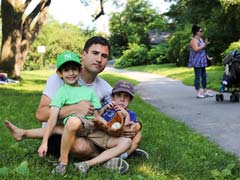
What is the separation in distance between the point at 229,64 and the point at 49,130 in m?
6.74

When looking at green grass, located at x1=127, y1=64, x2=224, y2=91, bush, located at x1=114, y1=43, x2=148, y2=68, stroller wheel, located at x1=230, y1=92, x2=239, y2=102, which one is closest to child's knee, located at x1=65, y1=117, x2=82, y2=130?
stroller wheel, located at x1=230, y1=92, x2=239, y2=102

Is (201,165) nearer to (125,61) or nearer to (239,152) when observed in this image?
(239,152)

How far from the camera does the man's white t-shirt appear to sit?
14.4 ft

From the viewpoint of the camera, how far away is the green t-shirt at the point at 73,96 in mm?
4180

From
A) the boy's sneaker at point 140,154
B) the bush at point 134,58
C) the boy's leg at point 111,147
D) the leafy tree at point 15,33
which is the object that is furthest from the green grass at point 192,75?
the bush at point 134,58

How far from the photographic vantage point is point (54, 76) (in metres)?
4.46

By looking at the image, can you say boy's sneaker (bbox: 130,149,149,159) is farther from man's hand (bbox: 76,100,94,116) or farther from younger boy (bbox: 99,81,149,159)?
man's hand (bbox: 76,100,94,116)

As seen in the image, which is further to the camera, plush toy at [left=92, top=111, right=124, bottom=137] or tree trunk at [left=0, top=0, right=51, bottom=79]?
tree trunk at [left=0, top=0, right=51, bottom=79]

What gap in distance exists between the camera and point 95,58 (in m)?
4.39

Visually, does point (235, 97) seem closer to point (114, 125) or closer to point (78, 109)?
point (114, 125)

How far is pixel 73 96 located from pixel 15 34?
14.8 meters

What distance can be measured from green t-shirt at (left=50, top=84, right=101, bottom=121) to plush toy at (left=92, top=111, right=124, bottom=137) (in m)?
0.12

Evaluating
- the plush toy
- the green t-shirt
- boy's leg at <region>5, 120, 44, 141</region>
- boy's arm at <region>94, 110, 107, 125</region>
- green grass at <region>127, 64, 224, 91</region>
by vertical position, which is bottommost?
green grass at <region>127, 64, 224, 91</region>

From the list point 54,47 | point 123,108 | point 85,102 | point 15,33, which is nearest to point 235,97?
point 123,108
